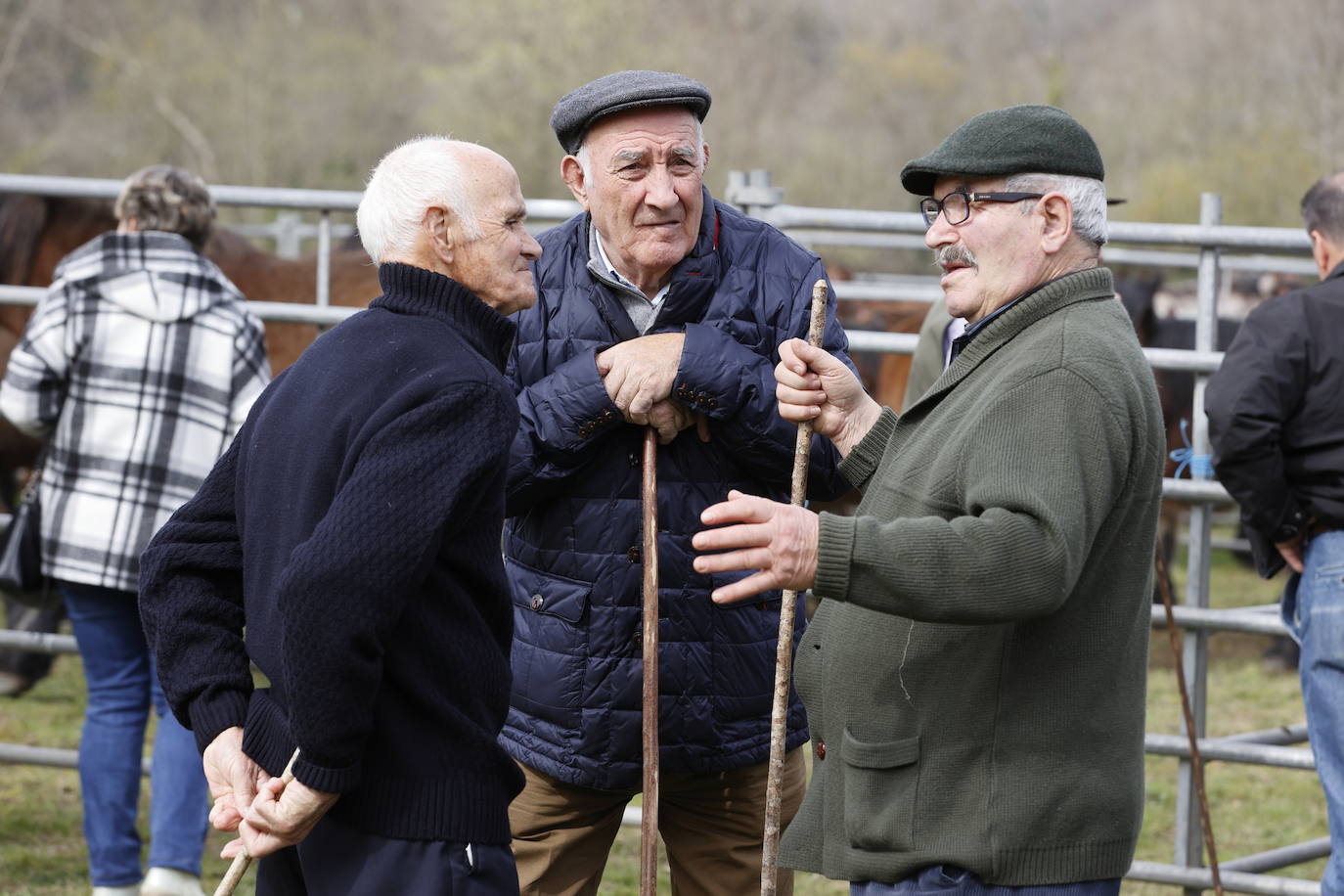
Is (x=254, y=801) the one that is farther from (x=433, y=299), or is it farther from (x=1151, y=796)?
(x=1151, y=796)

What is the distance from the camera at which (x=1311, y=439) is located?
392 centimetres

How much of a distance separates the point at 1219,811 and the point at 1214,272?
2492mm

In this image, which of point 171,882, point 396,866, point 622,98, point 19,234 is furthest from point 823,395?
point 19,234

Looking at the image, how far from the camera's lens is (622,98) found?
9.50 feet

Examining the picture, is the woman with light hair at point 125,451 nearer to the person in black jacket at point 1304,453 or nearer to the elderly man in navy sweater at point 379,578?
the elderly man in navy sweater at point 379,578

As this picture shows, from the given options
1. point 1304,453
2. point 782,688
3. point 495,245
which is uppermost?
point 495,245

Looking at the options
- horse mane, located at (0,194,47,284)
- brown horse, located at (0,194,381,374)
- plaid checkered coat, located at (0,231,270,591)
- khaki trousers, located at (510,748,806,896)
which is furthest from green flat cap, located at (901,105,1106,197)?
horse mane, located at (0,194,47,284)

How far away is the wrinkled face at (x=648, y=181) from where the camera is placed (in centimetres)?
294

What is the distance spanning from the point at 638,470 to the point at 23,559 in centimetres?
230

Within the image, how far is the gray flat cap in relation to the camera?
9.50ft

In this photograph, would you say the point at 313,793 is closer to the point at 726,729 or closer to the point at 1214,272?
the point at 726,729

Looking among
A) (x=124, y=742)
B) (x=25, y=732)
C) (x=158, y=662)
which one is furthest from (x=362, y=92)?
(x=158, y=662)

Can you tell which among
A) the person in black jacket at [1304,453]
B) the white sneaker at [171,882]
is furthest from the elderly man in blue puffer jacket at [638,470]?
the white sneaker at [171,882]

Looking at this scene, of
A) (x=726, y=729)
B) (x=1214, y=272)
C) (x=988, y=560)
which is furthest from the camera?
(x=1214, y=272)
